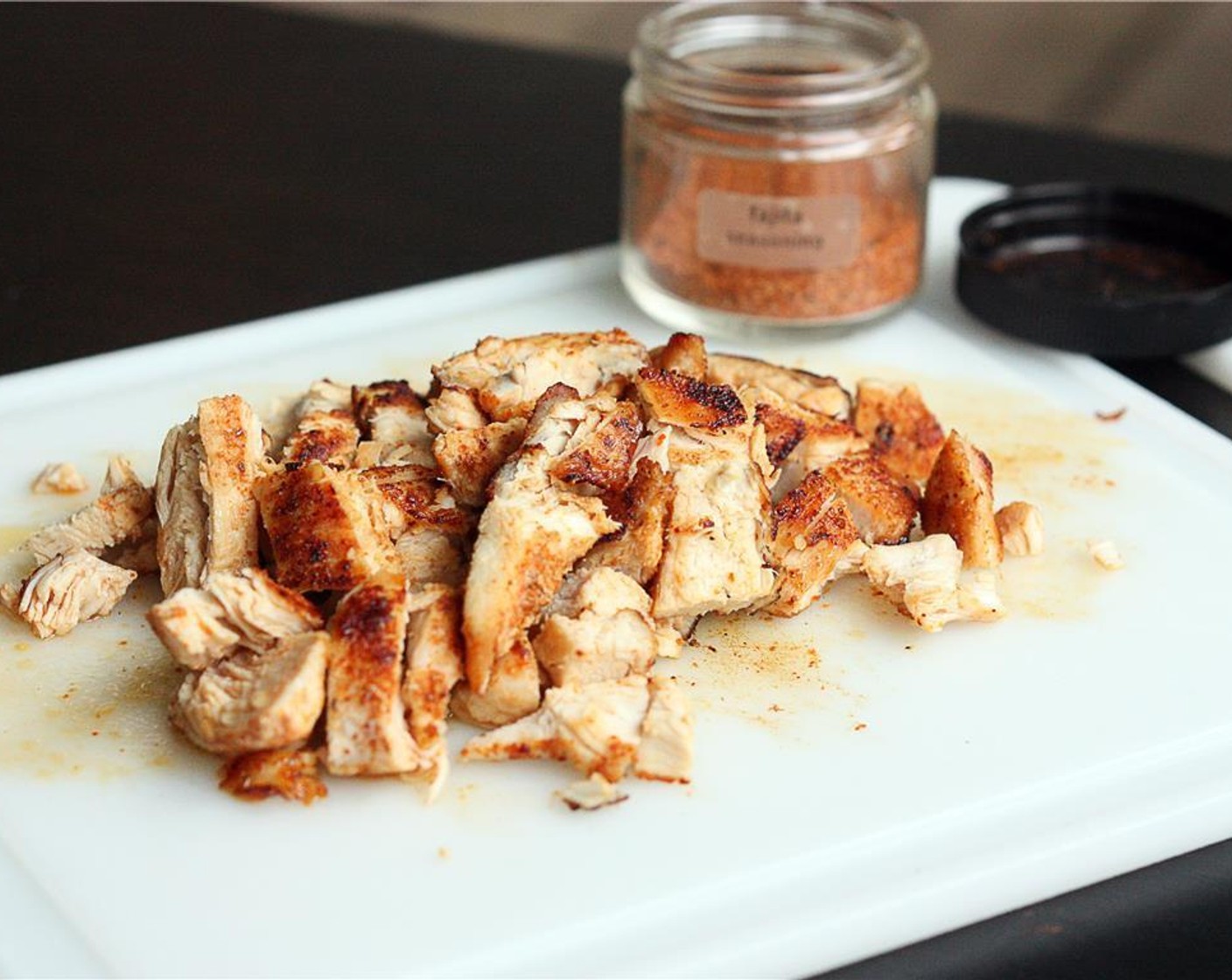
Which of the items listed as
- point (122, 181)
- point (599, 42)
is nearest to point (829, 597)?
point (122, 181)

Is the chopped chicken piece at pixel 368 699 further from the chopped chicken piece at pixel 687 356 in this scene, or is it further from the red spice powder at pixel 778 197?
the red spice powder at pixel 778 197

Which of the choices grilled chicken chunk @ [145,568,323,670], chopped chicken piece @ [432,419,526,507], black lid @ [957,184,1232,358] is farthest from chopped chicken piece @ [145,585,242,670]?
black lid @ [957,184,1232,358]

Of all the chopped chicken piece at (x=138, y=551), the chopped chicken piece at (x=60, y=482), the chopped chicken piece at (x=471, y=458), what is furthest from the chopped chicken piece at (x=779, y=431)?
the chopped chicken piece at (x=60, y=482)

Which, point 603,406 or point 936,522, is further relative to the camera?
point 936,522

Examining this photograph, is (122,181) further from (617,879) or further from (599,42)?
(617,879)

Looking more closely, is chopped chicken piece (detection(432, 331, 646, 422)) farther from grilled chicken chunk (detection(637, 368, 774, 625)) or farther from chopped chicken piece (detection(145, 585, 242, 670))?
chopped chicken piece (detection(145, 585, 242, 670))

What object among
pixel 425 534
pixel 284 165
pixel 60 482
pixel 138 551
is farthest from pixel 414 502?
pixel 284 165

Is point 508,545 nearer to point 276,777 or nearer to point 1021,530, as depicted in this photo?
point 276,777
